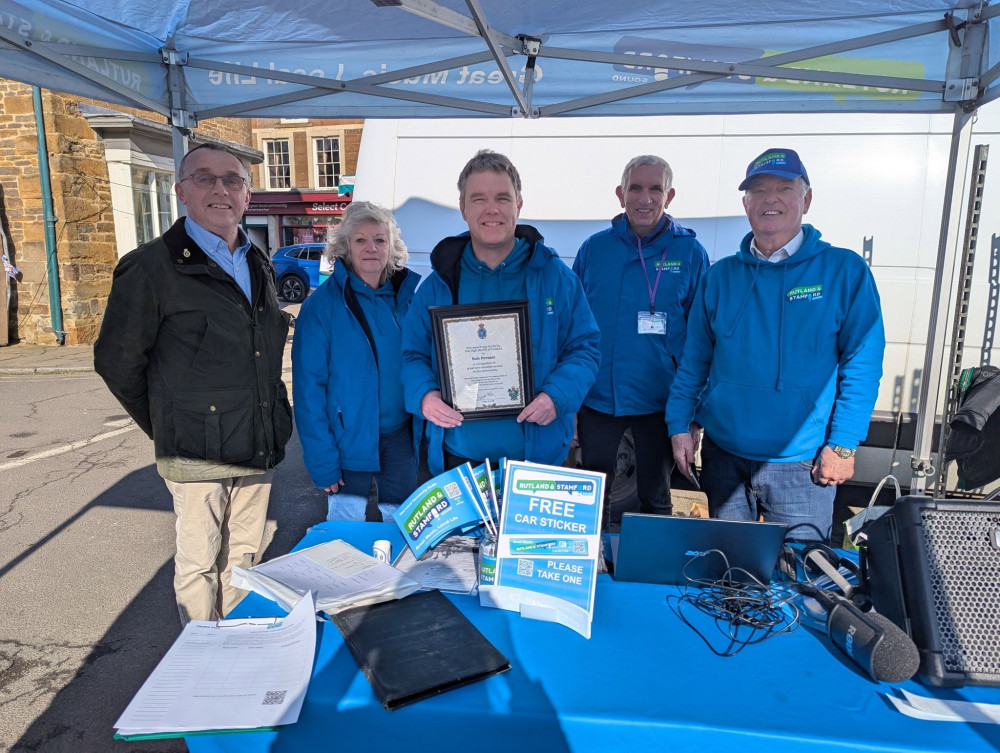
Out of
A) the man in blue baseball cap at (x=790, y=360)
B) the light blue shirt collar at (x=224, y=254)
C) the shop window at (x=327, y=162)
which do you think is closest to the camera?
the man in blue baseball cap at (x=790, y=360)

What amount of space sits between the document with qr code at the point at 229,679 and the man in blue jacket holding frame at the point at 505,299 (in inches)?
35.6

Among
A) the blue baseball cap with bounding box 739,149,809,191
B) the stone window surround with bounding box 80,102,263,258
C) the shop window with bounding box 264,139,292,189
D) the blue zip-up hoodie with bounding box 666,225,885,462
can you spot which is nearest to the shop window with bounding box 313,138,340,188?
the shop window with bounding box 264,139,292,189

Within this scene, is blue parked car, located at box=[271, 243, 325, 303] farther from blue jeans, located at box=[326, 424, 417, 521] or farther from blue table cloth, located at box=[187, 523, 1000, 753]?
blue table cloth, located at box=[187, 523, 1000, 753]

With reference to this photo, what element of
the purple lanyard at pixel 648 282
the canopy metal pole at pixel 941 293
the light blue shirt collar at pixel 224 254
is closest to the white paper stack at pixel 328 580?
the light blue shirt collar at pixel 224 254

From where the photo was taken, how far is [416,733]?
1266mm

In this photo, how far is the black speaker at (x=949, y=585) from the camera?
4.51 ft

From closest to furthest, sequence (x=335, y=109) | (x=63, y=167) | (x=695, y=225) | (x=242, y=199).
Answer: (x=242, y=199) < (x=335, y=109) < (x=695, y=225) < (x=63, y=167)

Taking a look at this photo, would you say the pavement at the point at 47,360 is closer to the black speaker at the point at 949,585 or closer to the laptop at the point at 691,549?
the laptop at the point at 691,549

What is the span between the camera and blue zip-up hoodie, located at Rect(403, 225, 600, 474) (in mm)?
2311

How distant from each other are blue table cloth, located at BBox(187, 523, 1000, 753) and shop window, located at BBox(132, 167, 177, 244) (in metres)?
12.4

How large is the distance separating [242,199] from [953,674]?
2671 millimetres

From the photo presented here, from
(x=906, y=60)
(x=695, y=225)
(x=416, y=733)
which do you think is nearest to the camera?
(x=416, y=733)

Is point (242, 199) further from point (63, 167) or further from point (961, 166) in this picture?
point (63, 167)

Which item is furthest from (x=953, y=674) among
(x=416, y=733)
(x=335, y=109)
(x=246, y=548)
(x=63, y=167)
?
(x=63, y=167)
